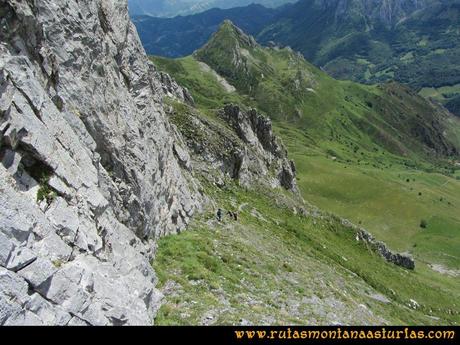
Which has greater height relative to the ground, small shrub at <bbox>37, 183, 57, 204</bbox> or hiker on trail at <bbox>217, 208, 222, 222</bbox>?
small shrub at <bbox>37, 183, 57, 204</bbox>

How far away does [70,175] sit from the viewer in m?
20.0

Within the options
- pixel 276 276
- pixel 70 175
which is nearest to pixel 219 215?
pixel 276 276

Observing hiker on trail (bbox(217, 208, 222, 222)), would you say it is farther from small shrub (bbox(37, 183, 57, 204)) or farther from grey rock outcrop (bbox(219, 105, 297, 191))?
small shrub (bbox(37, 183, 57, 204))

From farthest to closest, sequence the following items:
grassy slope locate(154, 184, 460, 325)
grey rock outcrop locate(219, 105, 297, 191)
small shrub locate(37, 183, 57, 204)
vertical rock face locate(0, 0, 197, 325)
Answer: grey rock outcrop locate(219, 105, 297, 191) → grassy slope locate(154, 184, 460, 325) → small shrub locate(37, 183, 57, 204) → vertical rock face locate(0, 0, 197, 325)

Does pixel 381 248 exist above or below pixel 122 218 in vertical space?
below

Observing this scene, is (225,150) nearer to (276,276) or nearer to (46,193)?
(276,276)

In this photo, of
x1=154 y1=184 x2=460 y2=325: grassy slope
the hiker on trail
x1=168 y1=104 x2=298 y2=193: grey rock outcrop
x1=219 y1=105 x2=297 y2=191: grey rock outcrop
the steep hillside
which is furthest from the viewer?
x1=219 y1=105 x2=297 y2=191: grey rock outcrop

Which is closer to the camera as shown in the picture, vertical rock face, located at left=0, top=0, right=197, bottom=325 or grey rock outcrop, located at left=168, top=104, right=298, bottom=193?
vertical rock face, located at left=0, top=0, right=197, bottom=325

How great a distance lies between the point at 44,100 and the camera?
19984 millimetres

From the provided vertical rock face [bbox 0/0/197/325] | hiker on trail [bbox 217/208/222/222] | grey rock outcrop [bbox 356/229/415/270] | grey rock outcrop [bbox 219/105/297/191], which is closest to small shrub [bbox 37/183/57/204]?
vertical rock face [bbox 0/0/197/325]

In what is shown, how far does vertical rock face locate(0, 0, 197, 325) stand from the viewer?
609 inches
